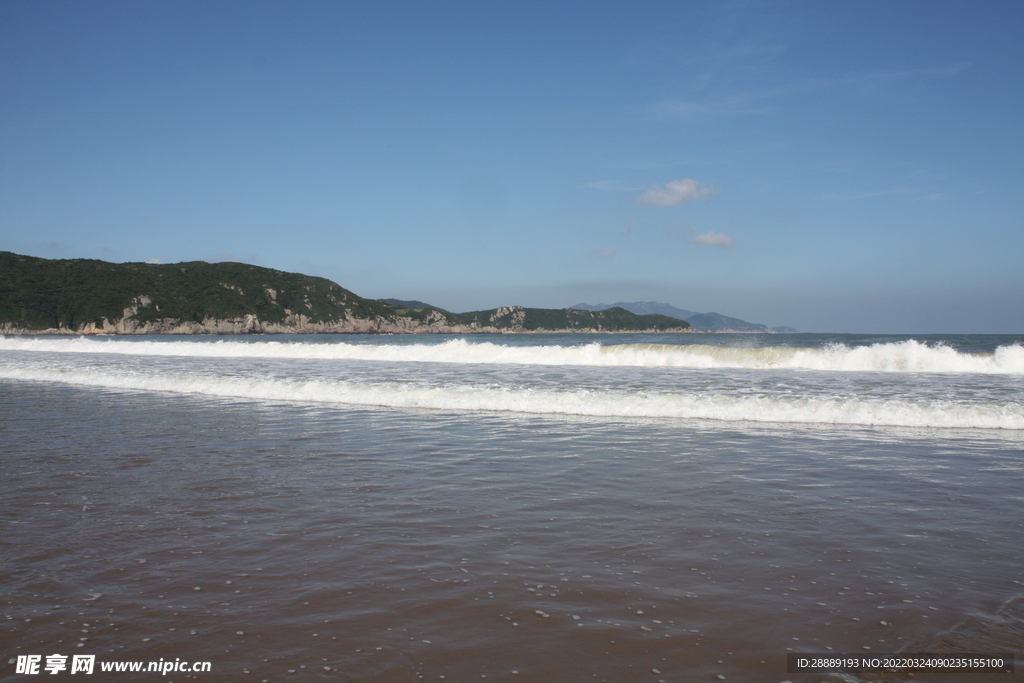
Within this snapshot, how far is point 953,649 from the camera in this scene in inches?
127

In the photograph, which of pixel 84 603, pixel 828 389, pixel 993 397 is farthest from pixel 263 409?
pixel 993 397

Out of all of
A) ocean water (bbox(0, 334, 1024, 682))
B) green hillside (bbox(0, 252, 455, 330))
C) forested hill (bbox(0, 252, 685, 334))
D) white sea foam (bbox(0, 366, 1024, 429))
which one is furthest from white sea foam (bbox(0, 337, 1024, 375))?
green hillside (bbox(0, 252, 455, 330))

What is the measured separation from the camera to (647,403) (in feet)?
43.3

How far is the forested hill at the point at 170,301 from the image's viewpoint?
125750 mm

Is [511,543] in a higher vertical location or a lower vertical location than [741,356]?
lower

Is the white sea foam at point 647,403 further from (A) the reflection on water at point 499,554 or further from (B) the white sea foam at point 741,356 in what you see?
(B) the white sea foam at point 741,356

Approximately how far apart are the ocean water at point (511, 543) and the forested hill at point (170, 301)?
142655 mm

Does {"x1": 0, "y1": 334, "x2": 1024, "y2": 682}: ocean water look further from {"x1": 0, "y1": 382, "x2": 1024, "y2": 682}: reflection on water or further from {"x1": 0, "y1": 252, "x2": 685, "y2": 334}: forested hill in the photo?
{"x1": 0, "y1": 252, "x2": 685, "y2": 334}: forested hill

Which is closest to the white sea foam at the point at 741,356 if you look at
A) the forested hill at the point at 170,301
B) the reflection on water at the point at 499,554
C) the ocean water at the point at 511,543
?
the ocean water at the point at 511,543

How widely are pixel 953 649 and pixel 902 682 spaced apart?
0.55 metres

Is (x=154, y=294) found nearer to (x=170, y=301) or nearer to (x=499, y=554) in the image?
(x=170, y=301)

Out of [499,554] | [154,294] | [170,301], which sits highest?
[154,294]

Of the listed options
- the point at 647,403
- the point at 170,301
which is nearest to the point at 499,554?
the point at 647,403

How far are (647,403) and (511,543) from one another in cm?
893
